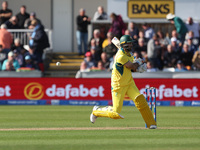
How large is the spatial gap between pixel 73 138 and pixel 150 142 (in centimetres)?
163

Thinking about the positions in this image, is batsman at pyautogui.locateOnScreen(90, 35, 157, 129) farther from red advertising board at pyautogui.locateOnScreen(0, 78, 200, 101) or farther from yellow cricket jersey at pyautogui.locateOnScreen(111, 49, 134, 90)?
red advertising board at pyautogui.locateOnScreen(0, 78, 200, 101)

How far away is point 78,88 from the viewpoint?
2228 cm

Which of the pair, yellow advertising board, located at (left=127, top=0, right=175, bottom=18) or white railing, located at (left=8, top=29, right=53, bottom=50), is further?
yellow advertising board, located at (left=127, top=0, right=175, bottom=18)

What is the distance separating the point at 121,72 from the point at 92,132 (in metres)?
1.48

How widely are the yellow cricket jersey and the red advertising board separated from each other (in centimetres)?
951

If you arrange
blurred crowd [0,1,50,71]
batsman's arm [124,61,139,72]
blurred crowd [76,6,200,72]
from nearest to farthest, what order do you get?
batsman's arm [124,61,139,72], blurred crowd [76,6,200,72], blurred crowd [0,1,50,71]

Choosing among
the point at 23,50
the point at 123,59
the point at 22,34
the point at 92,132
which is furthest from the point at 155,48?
the point at 92,132

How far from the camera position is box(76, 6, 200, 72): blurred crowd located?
23.4 m

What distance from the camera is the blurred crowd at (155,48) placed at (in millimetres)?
23391

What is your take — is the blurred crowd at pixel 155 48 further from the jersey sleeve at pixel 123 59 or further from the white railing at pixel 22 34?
the jersey sleeve at pixel 123 59

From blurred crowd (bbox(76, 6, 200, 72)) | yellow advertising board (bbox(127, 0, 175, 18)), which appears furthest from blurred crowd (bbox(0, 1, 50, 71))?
yellow advertising board (bbox(127, 0, 175, 18))

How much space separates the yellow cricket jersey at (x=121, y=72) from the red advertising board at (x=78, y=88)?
9509mm

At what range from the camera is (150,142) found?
1038 cm

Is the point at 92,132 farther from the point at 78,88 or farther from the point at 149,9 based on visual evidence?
the point at 149,9
